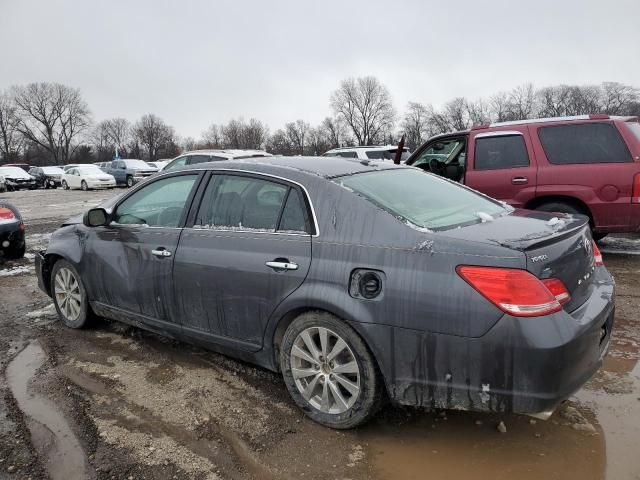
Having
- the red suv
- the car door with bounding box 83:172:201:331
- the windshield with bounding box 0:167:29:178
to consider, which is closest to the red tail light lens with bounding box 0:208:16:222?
the car door with bounding box 83:172:201:331

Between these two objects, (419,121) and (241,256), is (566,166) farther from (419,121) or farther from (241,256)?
(419,121)

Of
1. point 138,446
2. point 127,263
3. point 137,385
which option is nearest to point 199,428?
point 138,446

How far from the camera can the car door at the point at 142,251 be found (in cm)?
380

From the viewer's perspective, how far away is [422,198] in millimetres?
3318

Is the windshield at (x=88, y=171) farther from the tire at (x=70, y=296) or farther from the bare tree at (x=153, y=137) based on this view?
the bare tree at (x=153, y=137)

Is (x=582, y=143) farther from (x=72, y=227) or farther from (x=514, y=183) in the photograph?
(x=72, y=227)

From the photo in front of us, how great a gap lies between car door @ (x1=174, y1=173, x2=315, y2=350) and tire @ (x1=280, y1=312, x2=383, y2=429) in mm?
240

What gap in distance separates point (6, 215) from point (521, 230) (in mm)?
7571

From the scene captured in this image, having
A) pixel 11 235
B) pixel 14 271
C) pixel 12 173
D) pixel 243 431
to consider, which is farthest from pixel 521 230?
pixel 12 173

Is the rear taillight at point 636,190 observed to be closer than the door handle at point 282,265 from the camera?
No

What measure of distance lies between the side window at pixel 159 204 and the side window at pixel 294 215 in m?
0.96

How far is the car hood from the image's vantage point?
102 inches

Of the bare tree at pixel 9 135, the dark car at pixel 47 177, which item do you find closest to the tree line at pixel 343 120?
the bare tree at pixel 9 135

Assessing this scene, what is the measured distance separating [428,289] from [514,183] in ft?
15.1
